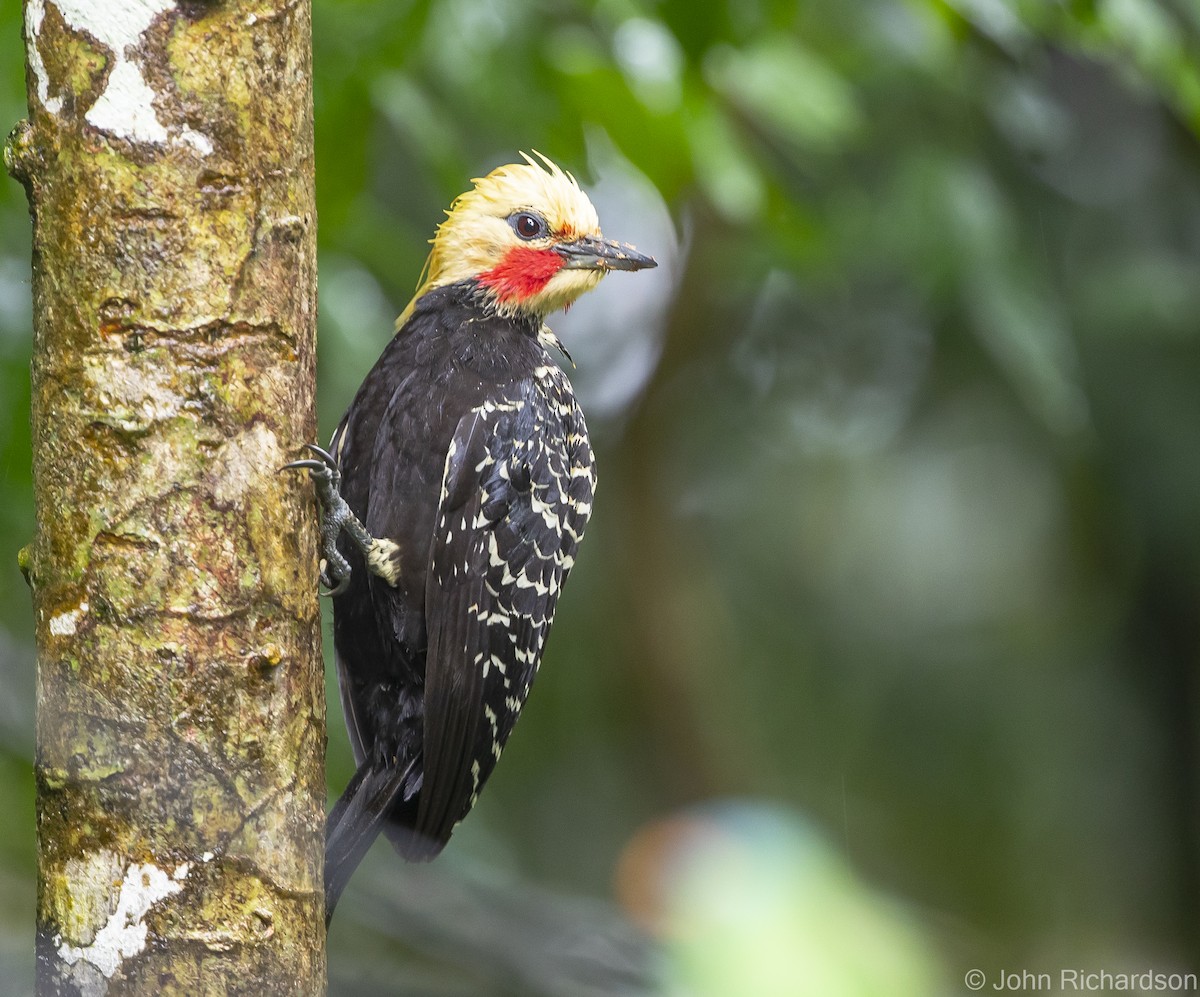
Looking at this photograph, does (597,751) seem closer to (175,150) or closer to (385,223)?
(385,223)

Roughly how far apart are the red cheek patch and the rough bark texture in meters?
1.32

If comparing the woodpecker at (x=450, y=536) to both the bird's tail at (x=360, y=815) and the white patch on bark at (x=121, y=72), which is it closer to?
the bird's tail at (x=360, y=815)

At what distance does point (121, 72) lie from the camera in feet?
6.66

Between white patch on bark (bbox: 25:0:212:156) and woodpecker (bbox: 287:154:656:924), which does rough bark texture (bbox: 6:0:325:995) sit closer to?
white patch on bark (bbox: 25:0:212:156)

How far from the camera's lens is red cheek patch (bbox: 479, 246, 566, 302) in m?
3.45

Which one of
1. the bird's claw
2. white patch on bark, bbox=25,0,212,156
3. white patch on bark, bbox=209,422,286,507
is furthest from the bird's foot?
white patch on bark, bbox=25,0,212,156

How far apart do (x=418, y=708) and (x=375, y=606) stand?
0.27m

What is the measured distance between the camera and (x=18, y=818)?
15.2 feet

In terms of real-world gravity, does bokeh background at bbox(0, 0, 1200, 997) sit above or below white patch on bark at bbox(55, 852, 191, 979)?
above

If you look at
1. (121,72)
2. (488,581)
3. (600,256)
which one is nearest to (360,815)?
(488,581)

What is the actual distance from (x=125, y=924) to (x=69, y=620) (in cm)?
45

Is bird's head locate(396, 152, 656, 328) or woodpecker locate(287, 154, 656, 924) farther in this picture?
bird's head locate(396, 152, 656, 328)

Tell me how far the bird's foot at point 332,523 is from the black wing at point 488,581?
187mm

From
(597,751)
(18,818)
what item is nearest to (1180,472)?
(597,751)
